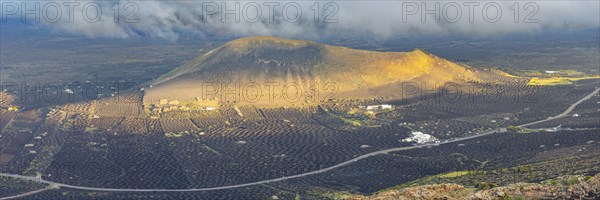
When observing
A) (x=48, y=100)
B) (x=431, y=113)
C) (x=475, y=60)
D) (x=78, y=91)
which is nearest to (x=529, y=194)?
(x=431, y=113)

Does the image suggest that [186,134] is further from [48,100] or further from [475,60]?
[475,60]

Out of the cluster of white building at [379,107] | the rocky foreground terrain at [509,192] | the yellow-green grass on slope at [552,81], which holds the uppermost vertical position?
the yellow-green grass on slope at [552,81]

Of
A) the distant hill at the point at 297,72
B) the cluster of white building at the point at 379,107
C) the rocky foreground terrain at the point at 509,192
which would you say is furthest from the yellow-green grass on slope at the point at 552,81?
the rocky foreground terrain at the point at 509,192

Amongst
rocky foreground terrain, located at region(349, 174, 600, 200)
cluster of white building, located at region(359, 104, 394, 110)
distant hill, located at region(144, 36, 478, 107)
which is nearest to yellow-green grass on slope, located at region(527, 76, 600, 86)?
distant hill, located at region(144, 36, 478, 107)

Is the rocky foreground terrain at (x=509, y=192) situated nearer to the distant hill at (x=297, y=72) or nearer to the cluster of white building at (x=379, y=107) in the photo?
the cluster of white building at (x=379, y=107)

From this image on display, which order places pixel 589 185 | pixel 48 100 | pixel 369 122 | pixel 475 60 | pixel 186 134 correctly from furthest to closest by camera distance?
A: pixel 475 60, pixel 48 100, pixel 369 122, pixel 186 134, pixel 589 185

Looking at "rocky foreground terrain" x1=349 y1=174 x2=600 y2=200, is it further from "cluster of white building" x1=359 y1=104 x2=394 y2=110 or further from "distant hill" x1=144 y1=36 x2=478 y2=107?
"distant hill" x1=144 y1=36 x2=478 y2=107

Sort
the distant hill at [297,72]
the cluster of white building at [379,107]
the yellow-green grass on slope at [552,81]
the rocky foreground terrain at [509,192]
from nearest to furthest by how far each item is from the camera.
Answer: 1. the rocky foreground terrain at [509,192]
2. the cluster of white building at [379,107]
3. the distant hill at [297,72]
4. the yellow-green grass on slope at [552,81]

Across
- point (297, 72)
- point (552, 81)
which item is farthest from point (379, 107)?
point (552, 81)
